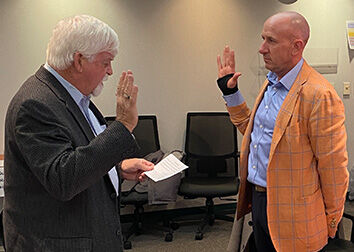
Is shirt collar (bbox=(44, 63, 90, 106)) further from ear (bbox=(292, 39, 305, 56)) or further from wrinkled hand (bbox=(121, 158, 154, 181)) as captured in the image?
ear (bbox=(292, 39, 305, 56))

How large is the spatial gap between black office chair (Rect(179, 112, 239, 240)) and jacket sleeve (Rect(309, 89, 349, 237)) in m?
1.95

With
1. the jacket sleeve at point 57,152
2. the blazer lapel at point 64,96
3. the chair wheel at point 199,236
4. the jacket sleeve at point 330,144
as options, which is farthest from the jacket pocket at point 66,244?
the chair wheel at point 199,236

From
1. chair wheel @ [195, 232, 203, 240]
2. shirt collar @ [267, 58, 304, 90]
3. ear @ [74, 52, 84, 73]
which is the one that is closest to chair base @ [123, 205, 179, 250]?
chair wheel @ [195, 232, 203, 240]

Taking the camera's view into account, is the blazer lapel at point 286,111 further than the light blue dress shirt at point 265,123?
No

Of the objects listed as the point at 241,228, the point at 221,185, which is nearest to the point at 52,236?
the point at 241,228

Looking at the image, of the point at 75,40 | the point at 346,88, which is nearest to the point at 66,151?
the point at 75,40

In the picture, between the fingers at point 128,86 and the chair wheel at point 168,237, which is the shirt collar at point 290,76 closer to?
the fingers at point 128,86

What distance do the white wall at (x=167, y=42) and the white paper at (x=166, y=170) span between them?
227 cm

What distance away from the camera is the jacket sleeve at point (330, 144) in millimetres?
1769

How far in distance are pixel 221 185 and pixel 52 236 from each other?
2.46 metres

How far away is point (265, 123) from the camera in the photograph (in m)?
1.97

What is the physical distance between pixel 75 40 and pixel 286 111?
1015 millimetres

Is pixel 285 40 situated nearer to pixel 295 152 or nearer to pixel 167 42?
pixel 295 152

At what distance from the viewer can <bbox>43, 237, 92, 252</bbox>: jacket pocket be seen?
1239 millimetres
